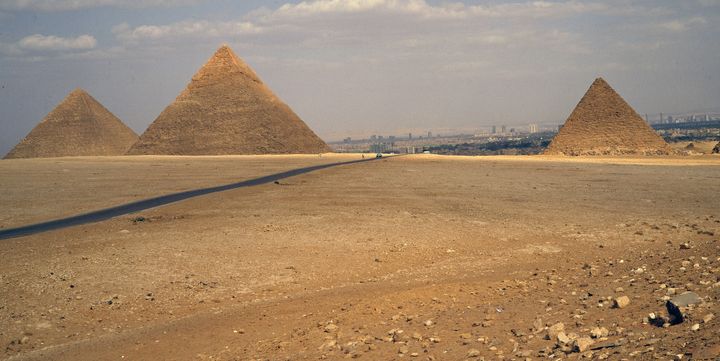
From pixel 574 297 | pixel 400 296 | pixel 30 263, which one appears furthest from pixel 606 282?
pixel 30 263

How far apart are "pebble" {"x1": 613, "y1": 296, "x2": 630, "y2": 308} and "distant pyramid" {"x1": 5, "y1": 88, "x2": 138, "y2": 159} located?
270ft

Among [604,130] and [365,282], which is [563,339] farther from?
[604,130]

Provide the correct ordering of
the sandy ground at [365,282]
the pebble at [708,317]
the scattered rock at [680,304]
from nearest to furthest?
the pebble at [708,317] → the scattered rock at [680,304] → the sandy ground at [365,282]

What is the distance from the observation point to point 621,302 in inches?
254

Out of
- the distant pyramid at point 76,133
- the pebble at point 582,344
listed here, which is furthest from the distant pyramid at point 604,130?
→ the distant pyramid at point 76,133

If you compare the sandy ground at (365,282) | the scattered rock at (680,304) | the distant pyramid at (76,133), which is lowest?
the sandy ground at (365,282)

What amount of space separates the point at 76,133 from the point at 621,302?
85298 millimetres

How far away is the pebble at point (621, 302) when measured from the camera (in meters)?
6.45

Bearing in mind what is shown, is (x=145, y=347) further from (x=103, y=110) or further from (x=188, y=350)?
(x=103, y=110)

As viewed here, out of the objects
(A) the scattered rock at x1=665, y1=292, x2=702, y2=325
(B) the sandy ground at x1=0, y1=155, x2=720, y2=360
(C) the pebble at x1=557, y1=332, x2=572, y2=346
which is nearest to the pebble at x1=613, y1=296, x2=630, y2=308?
(B) the sandy ground at x1=0, y1=155, x2=720, y2=360

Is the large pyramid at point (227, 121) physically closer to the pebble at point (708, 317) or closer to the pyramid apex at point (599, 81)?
the pyramid apex at point (599, 81)

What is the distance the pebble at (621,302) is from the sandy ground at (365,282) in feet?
0.42

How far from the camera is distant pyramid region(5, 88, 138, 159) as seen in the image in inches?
3209

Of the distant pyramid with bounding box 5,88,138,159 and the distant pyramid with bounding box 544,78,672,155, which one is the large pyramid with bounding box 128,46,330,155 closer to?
the distant pyramid with bounding box 5,88,138,159
